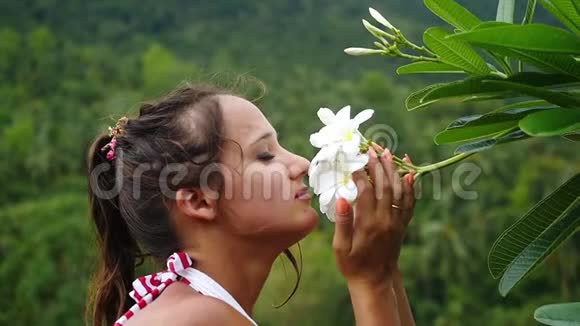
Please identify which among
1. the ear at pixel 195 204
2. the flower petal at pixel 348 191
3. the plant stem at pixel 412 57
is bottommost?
the ear at pixel 195 204

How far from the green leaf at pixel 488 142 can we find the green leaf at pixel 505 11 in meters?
0.15

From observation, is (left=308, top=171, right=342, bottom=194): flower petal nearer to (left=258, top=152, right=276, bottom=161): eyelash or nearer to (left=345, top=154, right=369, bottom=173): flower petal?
(left=345, top=154, right=369, bottom=173): flower petal

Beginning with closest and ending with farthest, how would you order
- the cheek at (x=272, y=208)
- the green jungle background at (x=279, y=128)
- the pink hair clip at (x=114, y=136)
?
the cheek at (x=272, y=208) < the pink hair clip at (x=114, y=136) < the green jungle background at (x=279, y=128)

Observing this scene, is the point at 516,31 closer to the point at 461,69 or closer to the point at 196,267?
the point at 461,69

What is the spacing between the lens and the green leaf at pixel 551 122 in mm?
909

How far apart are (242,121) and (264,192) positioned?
121mm

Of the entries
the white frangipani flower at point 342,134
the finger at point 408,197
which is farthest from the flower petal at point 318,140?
the finger at point 408,197

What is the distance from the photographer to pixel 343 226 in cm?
108

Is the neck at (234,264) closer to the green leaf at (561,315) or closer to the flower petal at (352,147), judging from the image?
the flower petal at (352,147)

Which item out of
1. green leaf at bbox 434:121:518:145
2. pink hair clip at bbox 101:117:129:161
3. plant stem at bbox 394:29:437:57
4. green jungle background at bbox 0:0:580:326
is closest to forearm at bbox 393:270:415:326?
green leaf at bbox 434:121:518:145

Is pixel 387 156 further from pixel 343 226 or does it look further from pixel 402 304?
pixel 402 304

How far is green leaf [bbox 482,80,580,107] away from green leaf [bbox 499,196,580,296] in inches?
4.8

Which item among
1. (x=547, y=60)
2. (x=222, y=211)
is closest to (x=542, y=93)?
(x=547, y=60)

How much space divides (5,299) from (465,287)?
7.92 meters
